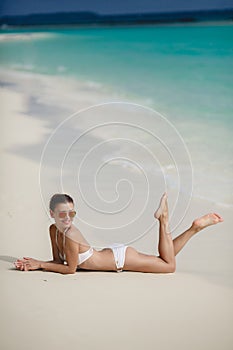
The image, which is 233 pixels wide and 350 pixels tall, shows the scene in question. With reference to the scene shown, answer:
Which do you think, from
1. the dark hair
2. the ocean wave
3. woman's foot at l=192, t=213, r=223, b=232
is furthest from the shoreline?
woman's foot at l=192, t=213, r=223, b=232

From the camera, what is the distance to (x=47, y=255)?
290 cm

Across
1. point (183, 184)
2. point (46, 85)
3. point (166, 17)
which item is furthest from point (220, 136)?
point (46, 85)

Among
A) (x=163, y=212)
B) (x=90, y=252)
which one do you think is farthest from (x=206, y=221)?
(x=90, y=252)

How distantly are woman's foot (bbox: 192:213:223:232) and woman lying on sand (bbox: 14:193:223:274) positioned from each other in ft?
0.04

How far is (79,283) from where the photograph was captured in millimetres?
2873

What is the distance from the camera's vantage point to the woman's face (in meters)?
2.88

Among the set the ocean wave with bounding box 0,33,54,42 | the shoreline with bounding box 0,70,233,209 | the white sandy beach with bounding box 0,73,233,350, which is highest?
the ocean wave with bounding box 0,33,54,42

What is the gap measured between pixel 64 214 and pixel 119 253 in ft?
0.90

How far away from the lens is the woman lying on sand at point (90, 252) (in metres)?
2.84

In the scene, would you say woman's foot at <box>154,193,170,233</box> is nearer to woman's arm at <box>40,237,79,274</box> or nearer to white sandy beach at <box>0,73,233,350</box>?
white sandy beach at <box>0,73,233,350</box>

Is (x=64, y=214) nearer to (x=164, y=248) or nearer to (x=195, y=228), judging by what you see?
(x=164, y=248)

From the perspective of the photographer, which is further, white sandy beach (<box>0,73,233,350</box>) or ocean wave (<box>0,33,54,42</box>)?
ocean wave (<box>0,33,54,42</box>)

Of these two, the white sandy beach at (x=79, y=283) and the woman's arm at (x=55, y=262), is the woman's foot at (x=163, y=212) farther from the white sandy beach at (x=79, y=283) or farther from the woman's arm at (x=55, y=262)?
the woman's arm at (x=55, y=262)

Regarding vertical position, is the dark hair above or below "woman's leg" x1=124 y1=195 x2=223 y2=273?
above
